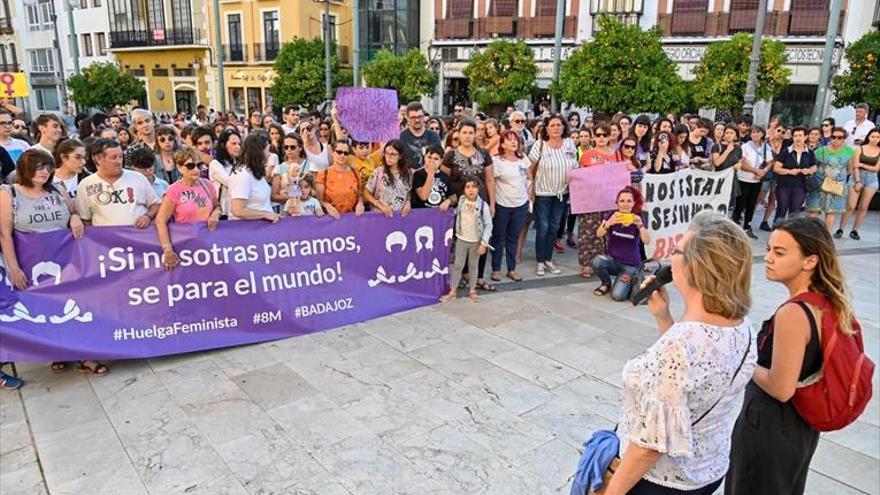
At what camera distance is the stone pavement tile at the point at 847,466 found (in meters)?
3.36

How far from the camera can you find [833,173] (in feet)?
29.9

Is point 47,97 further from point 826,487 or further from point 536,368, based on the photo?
point 826,487

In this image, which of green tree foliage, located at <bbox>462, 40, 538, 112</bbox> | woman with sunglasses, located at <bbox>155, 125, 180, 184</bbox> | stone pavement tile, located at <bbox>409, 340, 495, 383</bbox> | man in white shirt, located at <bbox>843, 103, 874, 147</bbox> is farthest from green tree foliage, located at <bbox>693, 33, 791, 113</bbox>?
woman with sunglasses, located at <bbox>155, 125, 180, 184</bbox>

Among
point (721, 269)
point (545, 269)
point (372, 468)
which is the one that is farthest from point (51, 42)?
point (721, 269)

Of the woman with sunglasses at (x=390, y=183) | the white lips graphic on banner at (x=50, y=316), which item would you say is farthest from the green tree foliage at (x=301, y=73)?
the white lips graphic on banner at (x=50, y=316)

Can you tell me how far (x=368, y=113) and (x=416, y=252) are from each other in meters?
1.56

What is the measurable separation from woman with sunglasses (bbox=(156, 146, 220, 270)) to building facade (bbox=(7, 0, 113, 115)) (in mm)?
41062

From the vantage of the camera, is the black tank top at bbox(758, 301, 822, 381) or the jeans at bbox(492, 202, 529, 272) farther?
the jeans at bbox(492, 202, 529, 272)

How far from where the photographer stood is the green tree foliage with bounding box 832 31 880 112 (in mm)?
15258

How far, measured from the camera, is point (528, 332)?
538 centimetres

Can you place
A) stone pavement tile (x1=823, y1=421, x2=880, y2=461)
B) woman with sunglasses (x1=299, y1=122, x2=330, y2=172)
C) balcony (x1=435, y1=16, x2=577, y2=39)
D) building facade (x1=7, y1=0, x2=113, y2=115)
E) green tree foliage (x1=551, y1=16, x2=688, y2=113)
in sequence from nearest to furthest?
stone pavement tile (x1=823, y1=421, x2=880, y2=461) < woman with sunglasses (x1=299, y1=122, x2=330, y2=172) < green tree foliage (x1=551, y1=16, x2=688, y2=113) < balcony (x1=435, y1=16, x2=577, y2=39) < building facade (x1=7, y1=0, x2=113, y2=115)

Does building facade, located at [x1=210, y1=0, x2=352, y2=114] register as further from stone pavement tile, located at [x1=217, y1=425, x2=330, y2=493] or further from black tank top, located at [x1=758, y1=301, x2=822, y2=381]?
black tank top, located at [x1=758, y1=301, x2=822, y2=381]

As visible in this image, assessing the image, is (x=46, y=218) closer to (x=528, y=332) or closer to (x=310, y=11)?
(x=528, y=332)

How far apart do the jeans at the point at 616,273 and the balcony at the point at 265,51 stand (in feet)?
105
